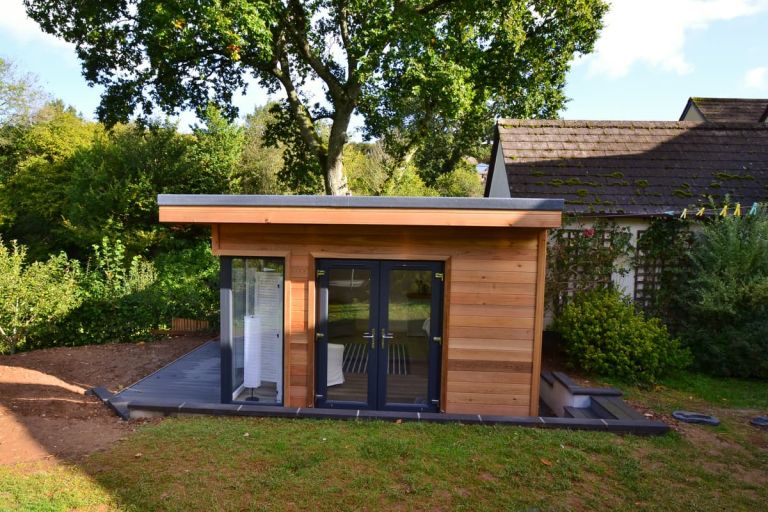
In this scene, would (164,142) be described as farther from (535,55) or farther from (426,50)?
(535,55)

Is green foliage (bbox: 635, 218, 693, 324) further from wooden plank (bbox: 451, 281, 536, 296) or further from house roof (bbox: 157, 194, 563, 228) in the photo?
house roof (bbox: 157, 194, 563, 228)

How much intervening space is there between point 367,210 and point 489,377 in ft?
8.72

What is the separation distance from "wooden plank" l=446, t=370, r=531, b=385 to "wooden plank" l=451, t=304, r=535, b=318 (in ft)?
2.47

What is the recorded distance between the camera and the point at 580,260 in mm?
8805

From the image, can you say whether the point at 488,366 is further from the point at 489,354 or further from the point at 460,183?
the point at 460,183

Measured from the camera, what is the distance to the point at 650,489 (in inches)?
149

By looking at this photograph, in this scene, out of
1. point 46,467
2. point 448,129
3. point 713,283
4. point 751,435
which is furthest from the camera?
point 448,129

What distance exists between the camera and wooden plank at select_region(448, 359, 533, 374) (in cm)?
583

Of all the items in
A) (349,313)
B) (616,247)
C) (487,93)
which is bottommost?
(349,313)

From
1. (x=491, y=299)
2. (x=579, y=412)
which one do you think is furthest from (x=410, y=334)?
(x=579, y=412)

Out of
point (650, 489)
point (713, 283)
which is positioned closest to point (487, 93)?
point (713, 283)

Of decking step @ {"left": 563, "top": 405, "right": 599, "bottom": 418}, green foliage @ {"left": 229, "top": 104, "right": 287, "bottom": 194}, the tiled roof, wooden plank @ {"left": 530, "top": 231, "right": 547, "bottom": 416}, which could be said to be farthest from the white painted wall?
green foliage @ {"left": 229, "top": 104, "right": 287, "bottom": 194}

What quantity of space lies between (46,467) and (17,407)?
2.31 m

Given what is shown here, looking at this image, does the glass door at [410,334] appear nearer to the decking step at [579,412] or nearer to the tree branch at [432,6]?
the decking step at [579,412]
